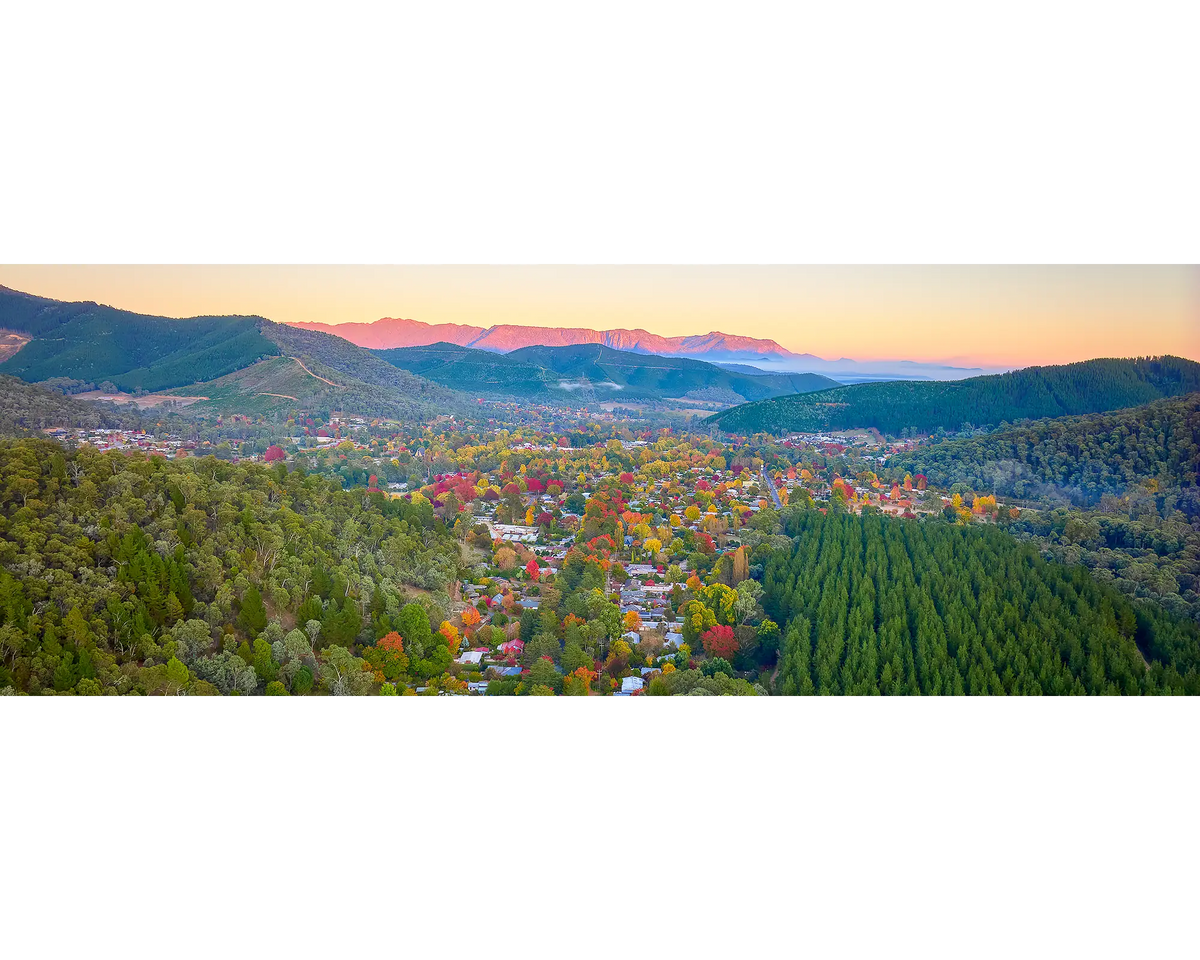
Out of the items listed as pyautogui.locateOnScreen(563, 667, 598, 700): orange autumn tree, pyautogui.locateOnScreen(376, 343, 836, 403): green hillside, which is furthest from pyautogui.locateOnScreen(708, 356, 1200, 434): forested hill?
pyautogui.locateOnScreen(563, 667, 598, 700): orange autumn tree

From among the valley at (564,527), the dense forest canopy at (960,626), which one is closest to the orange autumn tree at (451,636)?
the valley at (564,527)

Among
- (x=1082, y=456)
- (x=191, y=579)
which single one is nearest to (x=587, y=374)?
(x=191, y=579)

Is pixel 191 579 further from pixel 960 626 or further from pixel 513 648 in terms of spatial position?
pixel 960 626

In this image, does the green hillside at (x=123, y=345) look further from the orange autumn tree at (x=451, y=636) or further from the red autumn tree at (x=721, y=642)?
the red autumn tree at (x=721, y=642)

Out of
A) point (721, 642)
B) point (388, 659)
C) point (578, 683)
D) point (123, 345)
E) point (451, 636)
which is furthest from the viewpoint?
point (123, 345)
